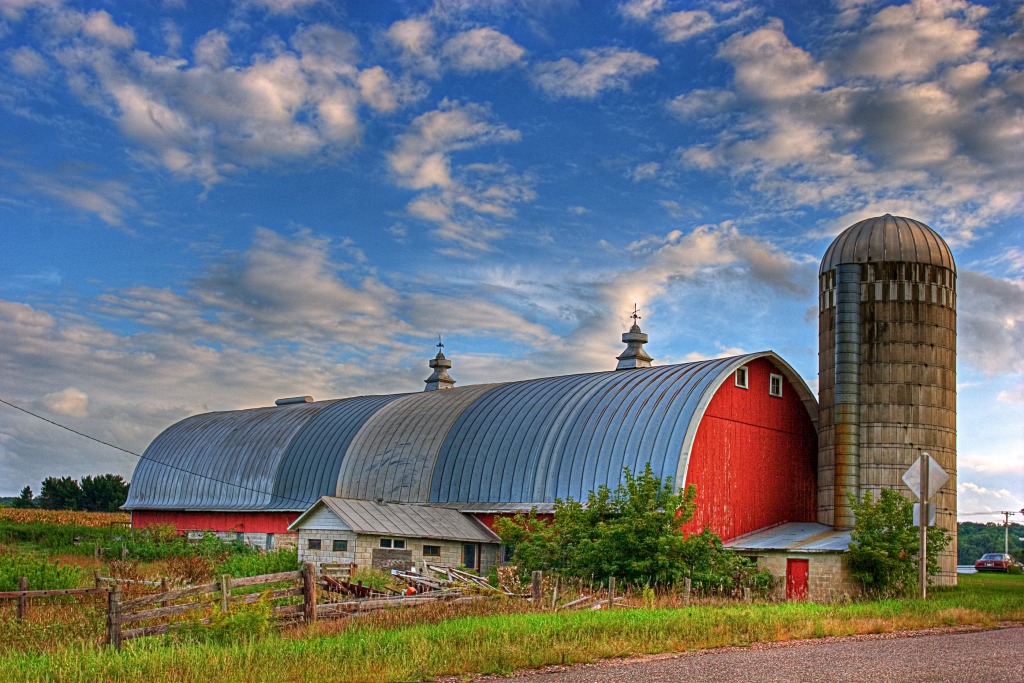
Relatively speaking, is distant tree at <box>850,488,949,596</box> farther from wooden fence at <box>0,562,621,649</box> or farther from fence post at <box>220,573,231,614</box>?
fence post at <box>220,573,231,614</box>

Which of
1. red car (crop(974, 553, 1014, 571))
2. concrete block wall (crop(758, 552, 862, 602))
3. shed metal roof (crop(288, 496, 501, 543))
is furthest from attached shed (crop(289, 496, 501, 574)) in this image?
red car (crop(974, 553, 1014, 571))

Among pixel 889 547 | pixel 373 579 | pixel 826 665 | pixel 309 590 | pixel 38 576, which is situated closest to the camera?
pixel 826 665

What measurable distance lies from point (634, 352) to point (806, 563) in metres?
18.3

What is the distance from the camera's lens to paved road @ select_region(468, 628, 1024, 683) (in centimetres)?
1287

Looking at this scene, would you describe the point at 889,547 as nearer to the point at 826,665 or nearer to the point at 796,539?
the point at 796,539

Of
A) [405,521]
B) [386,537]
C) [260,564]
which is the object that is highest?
[405,521]

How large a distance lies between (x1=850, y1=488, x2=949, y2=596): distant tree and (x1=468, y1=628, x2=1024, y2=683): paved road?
490 inches

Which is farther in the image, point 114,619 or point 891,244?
point 891,244

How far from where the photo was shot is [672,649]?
1569 centimetres

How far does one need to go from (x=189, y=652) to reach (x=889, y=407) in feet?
87.5

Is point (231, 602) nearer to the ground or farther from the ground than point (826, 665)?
farther from the ground

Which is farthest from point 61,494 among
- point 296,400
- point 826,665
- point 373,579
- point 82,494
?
point 826,665

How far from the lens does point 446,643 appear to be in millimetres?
14648

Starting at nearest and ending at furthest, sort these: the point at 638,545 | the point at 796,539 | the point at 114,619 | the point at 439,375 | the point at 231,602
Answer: the point at 114,619
the point at 231,602
the point at 638,545
the point at 796,539
the point at 439,375
